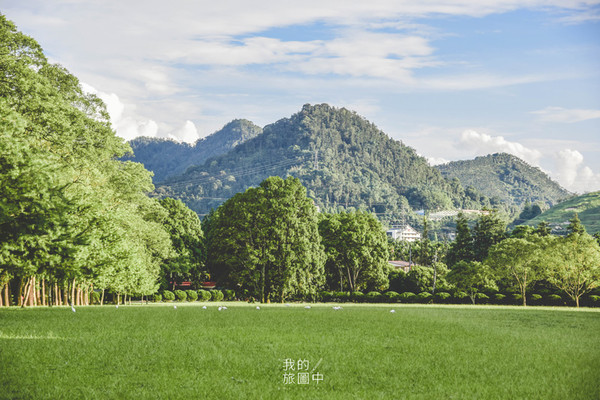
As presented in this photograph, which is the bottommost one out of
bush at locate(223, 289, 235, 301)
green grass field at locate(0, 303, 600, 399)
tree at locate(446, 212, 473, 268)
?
bush at locate(223, 289, 235, 301)

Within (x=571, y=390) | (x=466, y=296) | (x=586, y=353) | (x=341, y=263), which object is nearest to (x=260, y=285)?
(x=341, y=263)

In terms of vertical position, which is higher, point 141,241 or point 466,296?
point 141,241

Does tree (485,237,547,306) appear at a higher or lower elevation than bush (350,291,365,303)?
higher

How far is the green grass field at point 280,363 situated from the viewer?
10016 mm

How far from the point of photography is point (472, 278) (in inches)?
2454

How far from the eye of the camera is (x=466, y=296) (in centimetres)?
6400

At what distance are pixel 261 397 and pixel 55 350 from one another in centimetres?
688

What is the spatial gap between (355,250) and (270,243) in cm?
1843

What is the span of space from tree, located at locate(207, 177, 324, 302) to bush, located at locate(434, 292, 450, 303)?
1788 centimetres

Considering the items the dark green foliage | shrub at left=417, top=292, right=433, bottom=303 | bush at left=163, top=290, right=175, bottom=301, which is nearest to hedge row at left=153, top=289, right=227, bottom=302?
bush at left=163, top=290, right=175, bottom=301

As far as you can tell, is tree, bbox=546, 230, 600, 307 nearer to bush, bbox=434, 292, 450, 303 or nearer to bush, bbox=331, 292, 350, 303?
bush, bbox=434, 292, 450, 303

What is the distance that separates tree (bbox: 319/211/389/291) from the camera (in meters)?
66.9

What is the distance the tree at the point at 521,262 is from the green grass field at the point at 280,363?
40506mm

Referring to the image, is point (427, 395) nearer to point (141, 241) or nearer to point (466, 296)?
point (141, 241)
